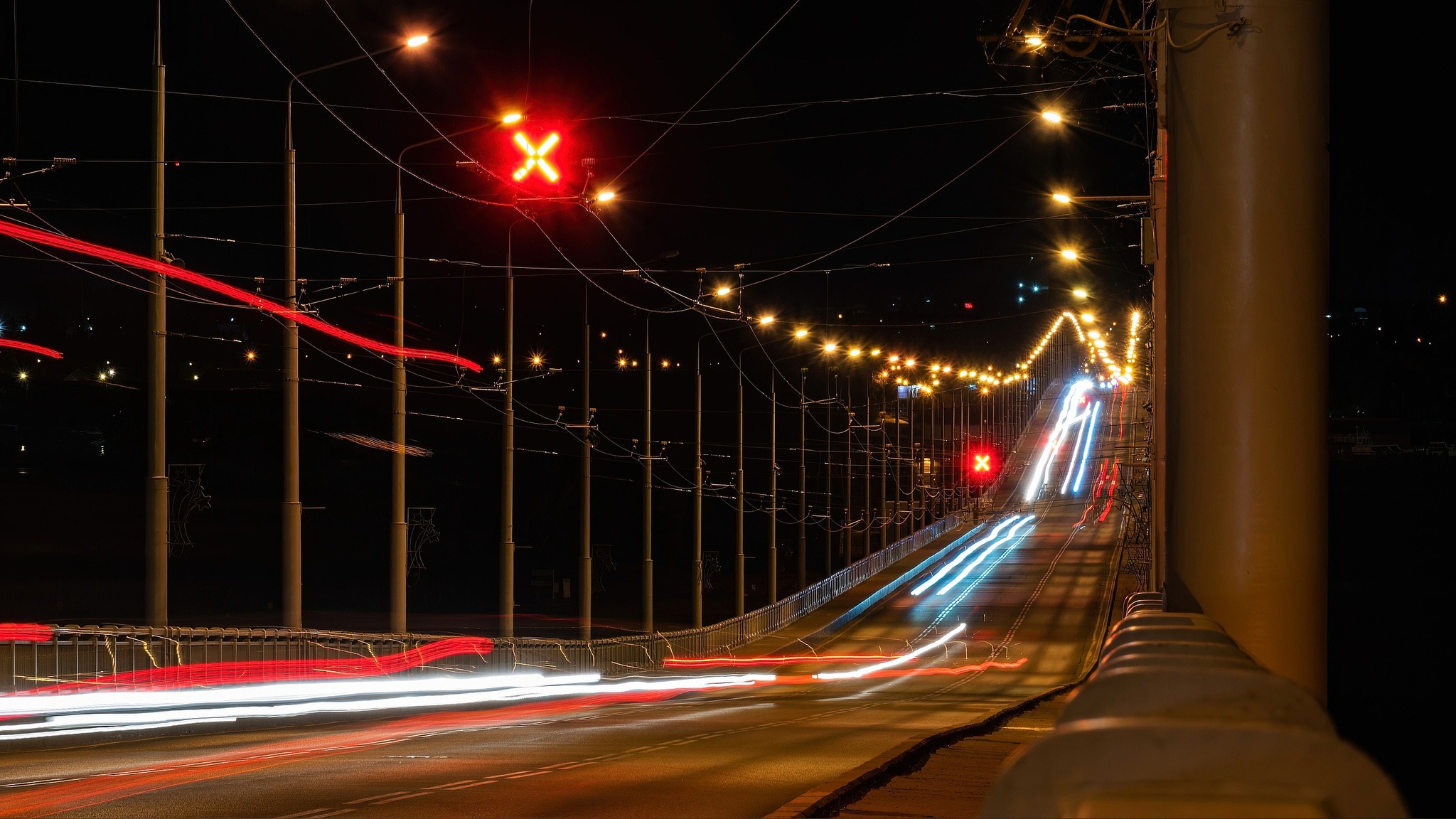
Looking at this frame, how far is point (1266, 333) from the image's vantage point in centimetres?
563

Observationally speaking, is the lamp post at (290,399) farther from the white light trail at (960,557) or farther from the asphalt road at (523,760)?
the white light trail at (960,557)

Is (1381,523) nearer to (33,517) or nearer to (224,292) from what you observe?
(224,292)

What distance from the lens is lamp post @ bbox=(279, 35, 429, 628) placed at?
2162cm

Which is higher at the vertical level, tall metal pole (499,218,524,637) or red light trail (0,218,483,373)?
red light trail (0,218,483,373)

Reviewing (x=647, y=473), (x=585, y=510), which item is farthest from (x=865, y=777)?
(x=647, y=473)

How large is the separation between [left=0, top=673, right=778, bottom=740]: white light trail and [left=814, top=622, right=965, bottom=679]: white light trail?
726 centimetres

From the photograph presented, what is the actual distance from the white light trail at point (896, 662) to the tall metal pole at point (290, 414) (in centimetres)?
2925

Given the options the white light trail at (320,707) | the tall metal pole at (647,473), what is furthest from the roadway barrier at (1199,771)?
the tall metal pole at (647,473)

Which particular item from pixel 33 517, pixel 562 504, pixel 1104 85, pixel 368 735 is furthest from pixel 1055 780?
pixel 562 504

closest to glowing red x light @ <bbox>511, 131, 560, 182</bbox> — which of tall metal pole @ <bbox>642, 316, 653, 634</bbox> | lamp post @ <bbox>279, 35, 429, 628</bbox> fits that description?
lamp post @ <bbox>279, 35, 429, 628</bbox>

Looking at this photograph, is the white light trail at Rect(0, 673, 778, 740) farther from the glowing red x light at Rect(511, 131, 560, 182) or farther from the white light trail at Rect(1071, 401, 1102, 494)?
the white light trail at Rect(1071, 401, 1102, 494)

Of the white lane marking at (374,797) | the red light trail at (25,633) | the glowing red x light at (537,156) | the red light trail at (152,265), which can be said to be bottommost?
the white lane marking at (374,797)

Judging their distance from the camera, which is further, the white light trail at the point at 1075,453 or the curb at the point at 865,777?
the white light trail at the point at 1075,453

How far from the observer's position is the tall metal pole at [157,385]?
18.4 metres
